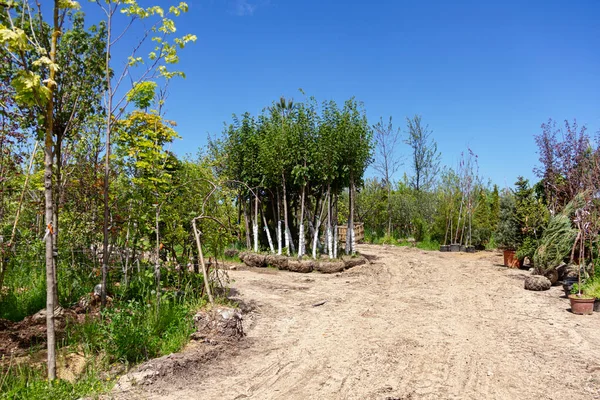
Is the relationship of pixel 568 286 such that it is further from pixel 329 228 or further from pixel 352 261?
pixel 329 228

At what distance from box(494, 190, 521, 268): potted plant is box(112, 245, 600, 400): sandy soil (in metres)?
3.75

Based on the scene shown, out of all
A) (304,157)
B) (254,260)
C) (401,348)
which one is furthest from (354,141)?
(401,348)

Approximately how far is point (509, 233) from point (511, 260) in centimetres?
101

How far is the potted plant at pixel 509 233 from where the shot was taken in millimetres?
13422

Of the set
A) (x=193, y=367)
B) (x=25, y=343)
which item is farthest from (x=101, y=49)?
(x=193, y=367)

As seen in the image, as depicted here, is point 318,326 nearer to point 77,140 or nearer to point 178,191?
point 178,191

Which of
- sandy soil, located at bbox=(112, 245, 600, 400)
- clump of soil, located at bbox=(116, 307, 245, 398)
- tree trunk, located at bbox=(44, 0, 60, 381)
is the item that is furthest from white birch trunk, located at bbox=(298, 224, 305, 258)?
tree trunk, located at bbox=(44, 0, 60, 381)

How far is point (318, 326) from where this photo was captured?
263 inches

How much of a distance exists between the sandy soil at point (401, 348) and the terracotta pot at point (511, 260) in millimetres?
3602

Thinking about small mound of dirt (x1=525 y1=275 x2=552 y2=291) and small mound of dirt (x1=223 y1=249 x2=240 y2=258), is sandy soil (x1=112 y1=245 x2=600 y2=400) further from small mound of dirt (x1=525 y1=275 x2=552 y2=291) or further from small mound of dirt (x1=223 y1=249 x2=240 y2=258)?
small mound of dirt (x1=223 y1=249 x2=240 y2=258)

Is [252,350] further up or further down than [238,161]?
further down

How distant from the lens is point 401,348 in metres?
5.54

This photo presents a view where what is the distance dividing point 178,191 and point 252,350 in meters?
2.66

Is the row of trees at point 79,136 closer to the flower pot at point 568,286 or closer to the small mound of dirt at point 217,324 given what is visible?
the small mound of dirt at point 217,324
